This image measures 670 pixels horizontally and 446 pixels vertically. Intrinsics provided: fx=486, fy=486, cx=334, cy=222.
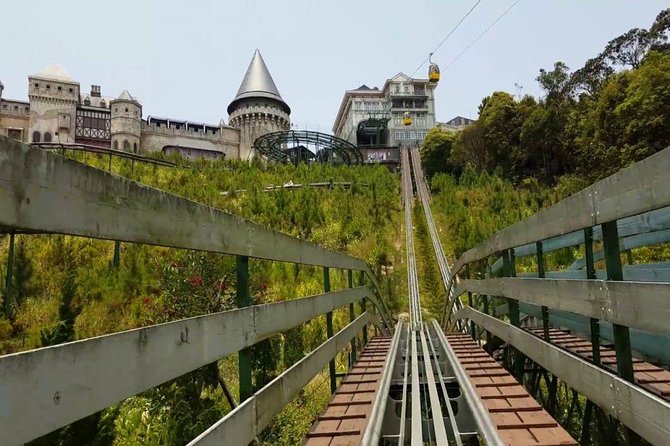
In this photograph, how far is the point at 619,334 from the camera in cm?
195

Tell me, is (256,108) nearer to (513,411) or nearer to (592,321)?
(513,411)

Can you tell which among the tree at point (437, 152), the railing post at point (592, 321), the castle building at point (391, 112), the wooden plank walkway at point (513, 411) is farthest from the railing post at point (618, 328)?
the castle building at point (391, 112)

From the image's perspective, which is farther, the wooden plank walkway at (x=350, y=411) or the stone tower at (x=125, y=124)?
the stone tower at (x=125, y=124)

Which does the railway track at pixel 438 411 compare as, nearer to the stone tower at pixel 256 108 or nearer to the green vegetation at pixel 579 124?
the green vegetation at pixel 579 124

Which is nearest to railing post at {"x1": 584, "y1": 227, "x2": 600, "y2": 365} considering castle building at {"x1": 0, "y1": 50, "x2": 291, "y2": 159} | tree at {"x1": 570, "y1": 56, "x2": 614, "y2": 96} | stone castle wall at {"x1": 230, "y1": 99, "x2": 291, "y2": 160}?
tree at {"x1": 570, "y1": 56, "x2": 614, "y2": 96}

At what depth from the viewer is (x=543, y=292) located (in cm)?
278

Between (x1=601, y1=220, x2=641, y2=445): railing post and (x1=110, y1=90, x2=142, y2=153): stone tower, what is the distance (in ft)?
164

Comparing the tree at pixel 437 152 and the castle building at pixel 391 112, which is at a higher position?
the castle building at pixel 391 112

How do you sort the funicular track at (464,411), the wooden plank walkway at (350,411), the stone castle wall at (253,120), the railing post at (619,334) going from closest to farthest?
the railing post at (619,334)
the funicular track at (464,411)
the wooden plank walkway at (350,411)
the stone castle wall at (253,120)

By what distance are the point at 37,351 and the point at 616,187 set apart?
6.43 feet

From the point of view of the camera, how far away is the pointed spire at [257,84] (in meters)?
53.5

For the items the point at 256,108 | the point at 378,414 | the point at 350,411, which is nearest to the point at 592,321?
the point at 378,414

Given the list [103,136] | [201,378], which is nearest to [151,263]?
[201,378]

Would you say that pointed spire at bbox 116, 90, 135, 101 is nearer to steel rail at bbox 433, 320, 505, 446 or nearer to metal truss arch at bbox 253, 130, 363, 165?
metal truss arch at bbox 253, 130, 363, 165
